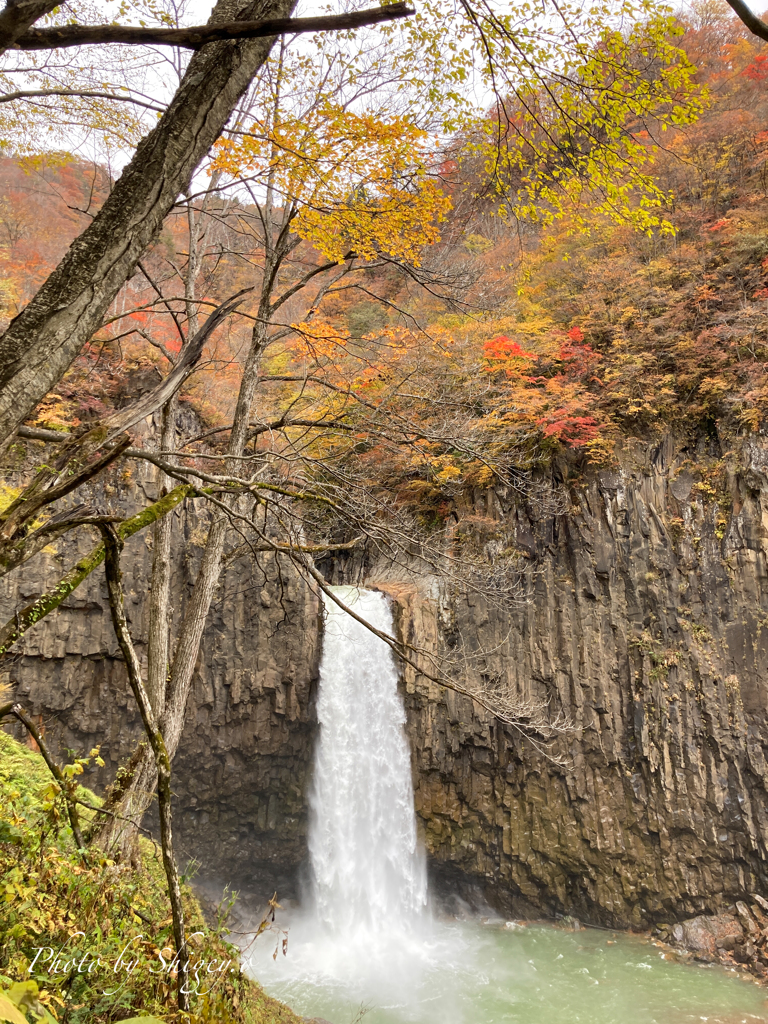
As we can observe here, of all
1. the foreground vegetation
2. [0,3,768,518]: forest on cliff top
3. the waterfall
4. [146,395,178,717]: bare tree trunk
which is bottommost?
the waterfall

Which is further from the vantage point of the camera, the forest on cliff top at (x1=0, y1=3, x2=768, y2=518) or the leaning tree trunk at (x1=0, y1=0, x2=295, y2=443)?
the forest on cliff top at (x1=0, y1=3, x2=768, y2=518)

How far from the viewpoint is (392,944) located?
9703mm

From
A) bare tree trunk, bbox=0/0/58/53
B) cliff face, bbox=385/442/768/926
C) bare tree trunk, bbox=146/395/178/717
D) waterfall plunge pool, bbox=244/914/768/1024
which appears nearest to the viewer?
bare tree trunk, bbox=0/0/58/53

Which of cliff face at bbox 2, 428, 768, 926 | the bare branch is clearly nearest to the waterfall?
cliff face at bbox 2, 428, 768, 926

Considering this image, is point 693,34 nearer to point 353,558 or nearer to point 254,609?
point 353,558

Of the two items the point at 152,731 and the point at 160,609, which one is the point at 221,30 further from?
the point at 160,609

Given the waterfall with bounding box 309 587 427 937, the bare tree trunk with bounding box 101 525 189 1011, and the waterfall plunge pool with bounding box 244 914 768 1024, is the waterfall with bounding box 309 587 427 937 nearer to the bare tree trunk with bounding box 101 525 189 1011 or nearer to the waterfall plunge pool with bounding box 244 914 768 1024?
the waterfall plunge pool with bounding box 244 914 768 1024

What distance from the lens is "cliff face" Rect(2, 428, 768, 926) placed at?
30.9 ft

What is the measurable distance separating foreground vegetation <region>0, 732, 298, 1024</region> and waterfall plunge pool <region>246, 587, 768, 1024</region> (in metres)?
5.26

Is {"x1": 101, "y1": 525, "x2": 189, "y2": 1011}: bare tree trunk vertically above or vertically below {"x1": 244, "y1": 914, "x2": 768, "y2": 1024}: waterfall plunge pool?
above

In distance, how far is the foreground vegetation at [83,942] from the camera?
6.92ft

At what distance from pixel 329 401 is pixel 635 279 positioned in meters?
8.46

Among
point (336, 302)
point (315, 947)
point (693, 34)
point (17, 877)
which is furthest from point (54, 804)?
point (693, 34)

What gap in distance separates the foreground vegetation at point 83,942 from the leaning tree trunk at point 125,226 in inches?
70.3
